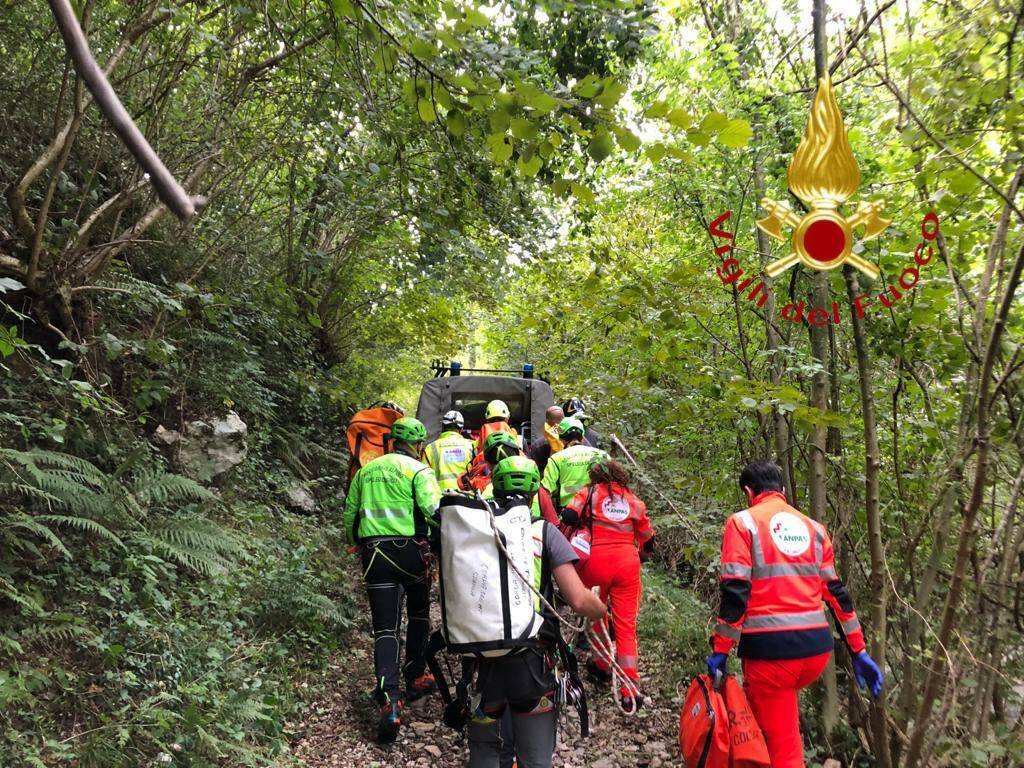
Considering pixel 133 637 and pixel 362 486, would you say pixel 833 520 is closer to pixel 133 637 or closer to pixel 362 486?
pixel 362 486

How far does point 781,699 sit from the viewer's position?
12.6ft

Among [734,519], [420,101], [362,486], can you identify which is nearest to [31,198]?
[362,486]

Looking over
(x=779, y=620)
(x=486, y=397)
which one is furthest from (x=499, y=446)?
(x=486, y=397)

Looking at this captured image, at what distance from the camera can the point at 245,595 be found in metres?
5.87

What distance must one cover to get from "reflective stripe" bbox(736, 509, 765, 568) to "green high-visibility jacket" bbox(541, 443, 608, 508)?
251cm

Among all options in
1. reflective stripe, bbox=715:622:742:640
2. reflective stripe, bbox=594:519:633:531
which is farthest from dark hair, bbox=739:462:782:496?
reflective stripe, bbox=594:519:633:531

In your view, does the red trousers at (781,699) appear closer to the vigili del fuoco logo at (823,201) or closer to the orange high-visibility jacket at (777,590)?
the orange high-visibility jacket at (777,590)

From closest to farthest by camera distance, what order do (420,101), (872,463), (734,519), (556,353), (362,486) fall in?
(420,101), (872,463), (734,519), (362,486), (556,353)

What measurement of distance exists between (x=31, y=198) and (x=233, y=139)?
2.08 meters

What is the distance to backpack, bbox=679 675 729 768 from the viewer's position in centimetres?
362

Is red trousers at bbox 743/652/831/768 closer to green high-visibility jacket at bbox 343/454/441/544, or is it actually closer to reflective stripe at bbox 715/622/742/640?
reflective stripe at bbox 715/622/742/640

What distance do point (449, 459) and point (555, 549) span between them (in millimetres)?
3259

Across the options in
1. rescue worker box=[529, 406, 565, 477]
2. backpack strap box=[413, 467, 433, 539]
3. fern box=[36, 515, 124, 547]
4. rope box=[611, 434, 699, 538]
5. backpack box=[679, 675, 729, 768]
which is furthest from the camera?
rescue worker box=[529, 406, 565, 477]

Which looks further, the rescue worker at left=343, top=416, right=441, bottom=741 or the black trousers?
the rescue worker at left=343, top=416, right=441, bottom=741
